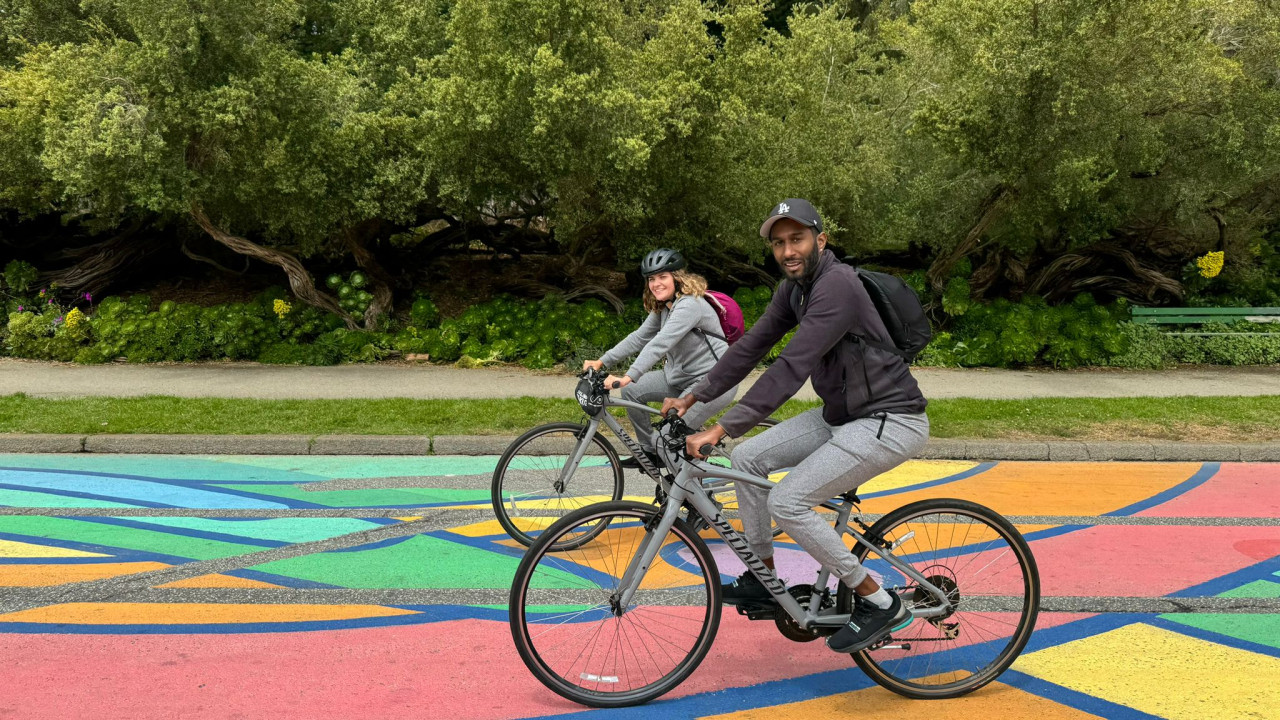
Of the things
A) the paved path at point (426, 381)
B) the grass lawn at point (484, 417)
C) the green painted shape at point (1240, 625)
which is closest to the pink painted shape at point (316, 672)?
the green painted shape at point (1240, 625)

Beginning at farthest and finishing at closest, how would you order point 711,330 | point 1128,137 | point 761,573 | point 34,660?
1. point 1128,137
2. point 711,330
3. point 34,660
4. point 761,573

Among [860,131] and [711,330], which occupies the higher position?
[860,131]

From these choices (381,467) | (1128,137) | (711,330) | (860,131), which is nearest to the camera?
(711,330)

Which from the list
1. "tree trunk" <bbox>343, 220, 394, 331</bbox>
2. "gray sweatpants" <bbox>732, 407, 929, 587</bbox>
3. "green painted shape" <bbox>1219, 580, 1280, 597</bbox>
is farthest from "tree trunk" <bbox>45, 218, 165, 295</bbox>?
"green painted shape" <bbox>1219, 580, 1280, 597</bbox>

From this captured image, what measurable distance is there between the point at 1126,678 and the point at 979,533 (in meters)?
0.92

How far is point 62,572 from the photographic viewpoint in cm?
572

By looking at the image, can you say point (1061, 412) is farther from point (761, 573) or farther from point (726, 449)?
point (761, 573)

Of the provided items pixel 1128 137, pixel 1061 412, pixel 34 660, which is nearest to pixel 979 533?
pixel 34 660

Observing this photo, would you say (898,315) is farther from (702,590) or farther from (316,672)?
(316,672)

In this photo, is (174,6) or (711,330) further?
(174,6)

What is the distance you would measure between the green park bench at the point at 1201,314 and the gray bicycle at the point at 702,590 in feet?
43.3

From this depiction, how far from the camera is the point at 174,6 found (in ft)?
40.6

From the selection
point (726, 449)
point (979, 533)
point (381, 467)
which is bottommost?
point (381, 467)

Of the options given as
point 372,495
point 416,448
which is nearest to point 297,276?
point 416,448
